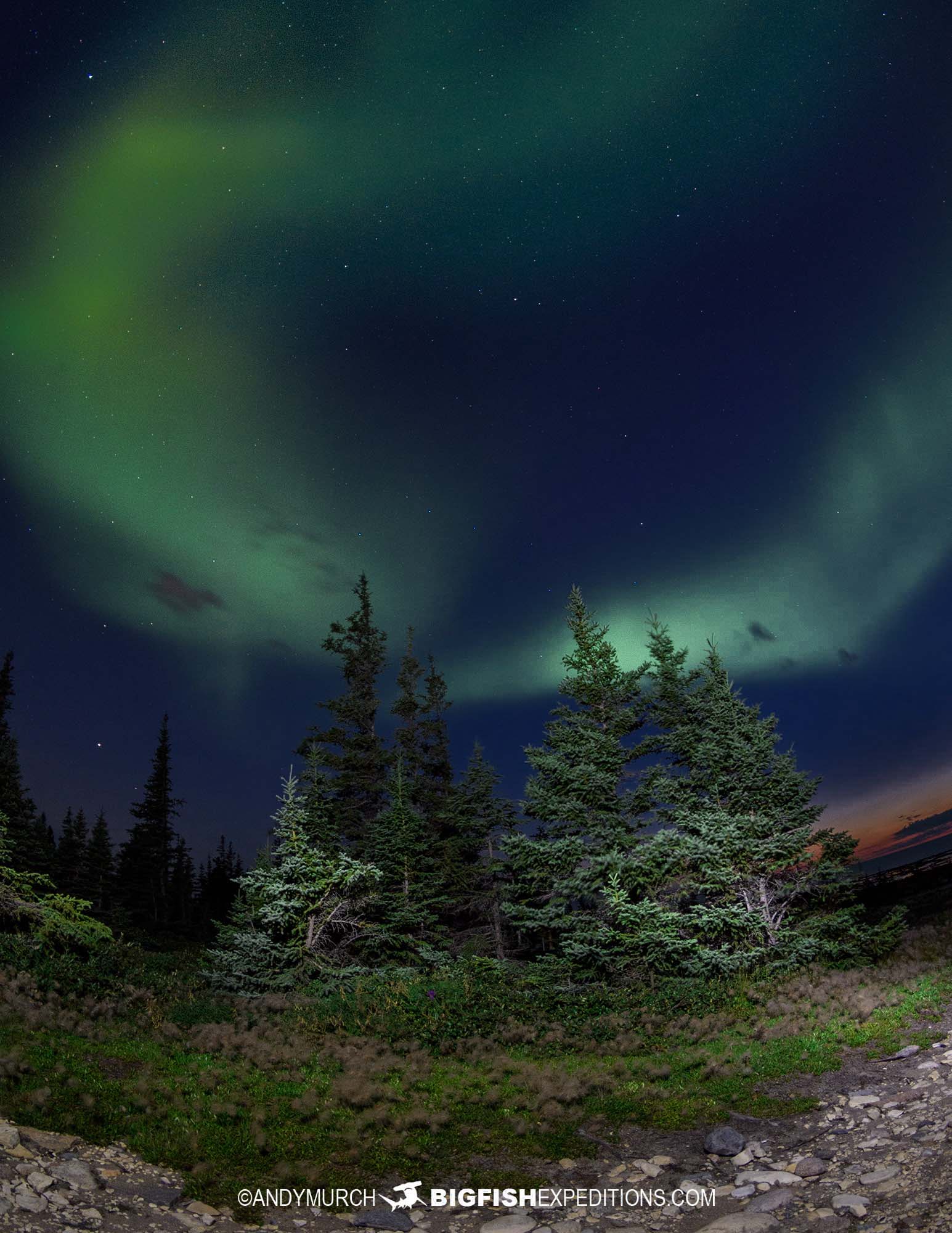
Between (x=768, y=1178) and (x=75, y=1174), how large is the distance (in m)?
8.00

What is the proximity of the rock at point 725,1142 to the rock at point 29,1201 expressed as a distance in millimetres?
8203

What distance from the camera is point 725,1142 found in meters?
9.02

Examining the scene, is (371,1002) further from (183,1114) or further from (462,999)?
(183,1114)

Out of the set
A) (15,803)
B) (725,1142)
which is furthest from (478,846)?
(15,803)

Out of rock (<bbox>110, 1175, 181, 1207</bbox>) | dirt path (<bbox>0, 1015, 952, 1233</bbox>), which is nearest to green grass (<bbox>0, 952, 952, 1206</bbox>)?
rock (<bbox>110, 1175, 181, 1207</bbox>)

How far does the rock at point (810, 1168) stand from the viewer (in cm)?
755

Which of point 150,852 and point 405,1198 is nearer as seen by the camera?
point 405,1198

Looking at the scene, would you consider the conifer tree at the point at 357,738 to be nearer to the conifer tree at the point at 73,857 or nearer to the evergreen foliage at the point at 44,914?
the evergreen foliage at the point at 44,914

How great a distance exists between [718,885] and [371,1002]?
33.6 ft

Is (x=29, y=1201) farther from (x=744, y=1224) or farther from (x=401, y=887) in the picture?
(x=401, y=887)

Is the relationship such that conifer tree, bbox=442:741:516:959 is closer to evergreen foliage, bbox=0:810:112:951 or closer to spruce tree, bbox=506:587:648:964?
spruce tree, bbox=506:587:648:964

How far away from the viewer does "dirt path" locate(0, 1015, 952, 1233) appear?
20.5 ft

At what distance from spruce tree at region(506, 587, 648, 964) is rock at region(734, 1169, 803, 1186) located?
10.4 metres

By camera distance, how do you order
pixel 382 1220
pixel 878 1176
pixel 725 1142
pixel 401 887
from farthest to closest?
1. pixel 401 887
2. pixel 725 1142
3. pixel 382 1220
4. pixel 878 1176
